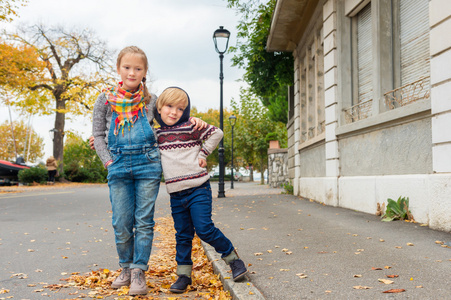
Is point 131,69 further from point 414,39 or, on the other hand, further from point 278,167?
point 278,167

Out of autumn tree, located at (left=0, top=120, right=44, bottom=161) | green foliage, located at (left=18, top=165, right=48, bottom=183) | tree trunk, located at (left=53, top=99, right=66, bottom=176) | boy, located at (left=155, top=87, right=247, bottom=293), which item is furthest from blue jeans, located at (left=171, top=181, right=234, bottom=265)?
autumn tree, located at (left=0, top=120, right=44, bottom=161)

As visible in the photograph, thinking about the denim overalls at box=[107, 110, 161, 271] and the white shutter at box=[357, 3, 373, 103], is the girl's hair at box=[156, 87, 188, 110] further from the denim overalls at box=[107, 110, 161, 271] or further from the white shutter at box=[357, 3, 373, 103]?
the white shutter at box=[357, 3, 373, 103]

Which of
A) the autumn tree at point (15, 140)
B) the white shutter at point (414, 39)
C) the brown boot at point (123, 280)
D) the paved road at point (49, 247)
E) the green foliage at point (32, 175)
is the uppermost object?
the autumn tree at point (15, 140)

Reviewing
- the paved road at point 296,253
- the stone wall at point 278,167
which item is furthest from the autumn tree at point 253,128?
the paved road at point 296,253

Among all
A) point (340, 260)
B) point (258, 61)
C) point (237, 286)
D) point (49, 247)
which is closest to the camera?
point (237, 286)

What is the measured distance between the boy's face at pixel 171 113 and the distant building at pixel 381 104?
379 centimetres

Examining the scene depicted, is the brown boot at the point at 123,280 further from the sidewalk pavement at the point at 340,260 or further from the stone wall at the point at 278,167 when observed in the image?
the stone wall at the point at 278,167

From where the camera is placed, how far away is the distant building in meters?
6.12

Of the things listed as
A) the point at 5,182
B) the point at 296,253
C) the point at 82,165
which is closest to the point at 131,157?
the point at 296,253

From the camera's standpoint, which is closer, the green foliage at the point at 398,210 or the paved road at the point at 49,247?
the paved road at the point at 49,247

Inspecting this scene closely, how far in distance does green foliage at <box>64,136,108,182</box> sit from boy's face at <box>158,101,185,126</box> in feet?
101

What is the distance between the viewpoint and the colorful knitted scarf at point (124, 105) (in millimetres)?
3900

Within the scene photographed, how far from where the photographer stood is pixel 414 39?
758 cm

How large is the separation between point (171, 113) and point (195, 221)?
0.91 m
